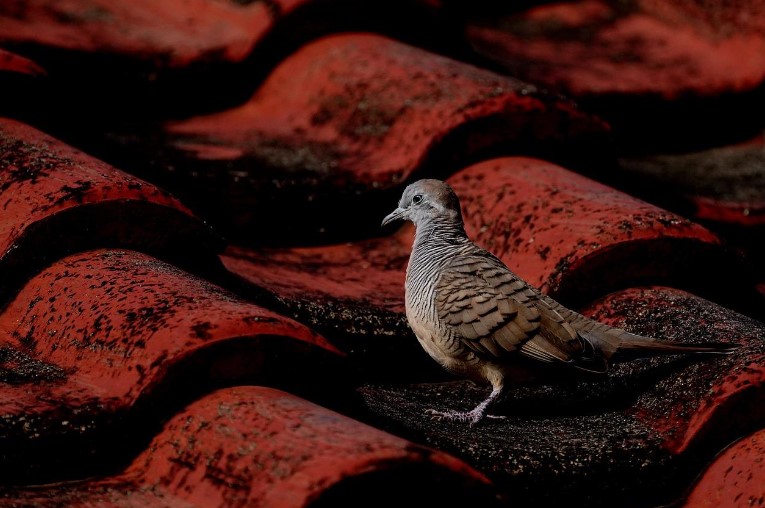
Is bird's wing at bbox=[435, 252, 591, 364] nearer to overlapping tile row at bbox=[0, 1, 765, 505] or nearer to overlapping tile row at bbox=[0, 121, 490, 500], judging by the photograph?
overlapping tile row at bbox=[0, 1, 765, 505]

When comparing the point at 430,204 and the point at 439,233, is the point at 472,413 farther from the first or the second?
the point at 430,204

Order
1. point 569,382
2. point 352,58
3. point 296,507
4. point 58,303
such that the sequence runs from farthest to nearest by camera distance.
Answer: point 352,58, point 569,382, point 58,303, point 296,507

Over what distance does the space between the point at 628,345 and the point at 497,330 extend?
0.40 metres

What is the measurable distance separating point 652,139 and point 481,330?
86.2 inches

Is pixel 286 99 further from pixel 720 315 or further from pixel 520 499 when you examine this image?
pixel 520 499

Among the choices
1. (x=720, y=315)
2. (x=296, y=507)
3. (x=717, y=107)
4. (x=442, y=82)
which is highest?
(x=717, y=107)

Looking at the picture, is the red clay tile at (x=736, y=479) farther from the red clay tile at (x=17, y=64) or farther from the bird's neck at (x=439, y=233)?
the red clay tile at (x=17, y=64)

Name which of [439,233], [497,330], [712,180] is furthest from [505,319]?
[712,180]

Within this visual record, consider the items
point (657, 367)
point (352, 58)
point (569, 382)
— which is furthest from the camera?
point (352, 58)

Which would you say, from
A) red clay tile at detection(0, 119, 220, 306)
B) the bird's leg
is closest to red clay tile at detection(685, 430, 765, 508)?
the bird's leg

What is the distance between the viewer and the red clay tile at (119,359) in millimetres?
2521

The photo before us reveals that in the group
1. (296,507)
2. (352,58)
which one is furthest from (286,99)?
(296,507)

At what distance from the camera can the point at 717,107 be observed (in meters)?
5.34

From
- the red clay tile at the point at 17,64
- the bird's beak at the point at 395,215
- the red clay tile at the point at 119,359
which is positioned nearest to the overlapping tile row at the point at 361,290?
the red clay tile at the point at 119,359
